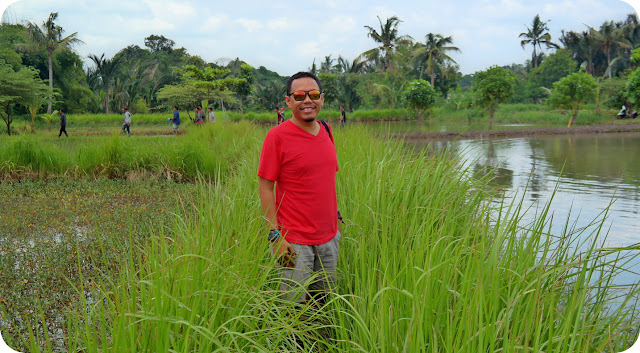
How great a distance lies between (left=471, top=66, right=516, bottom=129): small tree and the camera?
2272 centimetres

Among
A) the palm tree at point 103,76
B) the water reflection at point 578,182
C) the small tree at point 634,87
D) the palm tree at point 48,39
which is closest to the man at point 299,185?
the water reflection at point 578,182

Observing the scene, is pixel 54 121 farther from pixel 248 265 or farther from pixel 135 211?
pixel 248 265

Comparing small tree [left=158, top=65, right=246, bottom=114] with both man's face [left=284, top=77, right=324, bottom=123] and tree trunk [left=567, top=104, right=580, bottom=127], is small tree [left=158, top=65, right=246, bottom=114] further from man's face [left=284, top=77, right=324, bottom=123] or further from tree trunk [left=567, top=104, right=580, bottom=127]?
man's face [left=284, top=77, right=324, bottom=123]

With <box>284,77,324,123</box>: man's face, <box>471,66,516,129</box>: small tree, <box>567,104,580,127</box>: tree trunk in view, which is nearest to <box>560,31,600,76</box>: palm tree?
<box>567,104,580,127</box>: tree trunk

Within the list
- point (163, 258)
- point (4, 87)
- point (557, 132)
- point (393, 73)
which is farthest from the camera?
point (393, 73)

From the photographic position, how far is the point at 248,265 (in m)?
2.01

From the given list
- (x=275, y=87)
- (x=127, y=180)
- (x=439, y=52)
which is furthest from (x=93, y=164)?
(x=439, y=52)

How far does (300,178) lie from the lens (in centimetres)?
214

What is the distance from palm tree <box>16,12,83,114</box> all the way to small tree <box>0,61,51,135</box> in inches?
38.8

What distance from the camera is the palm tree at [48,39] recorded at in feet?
39.6

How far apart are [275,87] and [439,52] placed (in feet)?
45.6

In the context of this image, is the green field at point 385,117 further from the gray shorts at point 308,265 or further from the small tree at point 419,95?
the gray shorts at point 308,265

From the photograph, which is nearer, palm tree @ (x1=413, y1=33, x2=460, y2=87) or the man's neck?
the man's neck

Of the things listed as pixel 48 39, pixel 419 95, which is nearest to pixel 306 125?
pixel 48 39
